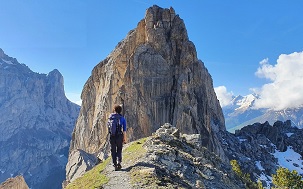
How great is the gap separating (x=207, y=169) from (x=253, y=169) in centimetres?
12075

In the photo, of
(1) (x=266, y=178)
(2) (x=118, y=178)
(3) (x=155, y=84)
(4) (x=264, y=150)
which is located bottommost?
(1) (x=266, y=178)

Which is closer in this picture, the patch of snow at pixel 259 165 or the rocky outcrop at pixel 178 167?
the rocky outcrop at pixel 178 167

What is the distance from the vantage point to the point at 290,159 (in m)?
169

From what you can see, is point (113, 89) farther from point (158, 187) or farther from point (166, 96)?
A: point (158, 187)

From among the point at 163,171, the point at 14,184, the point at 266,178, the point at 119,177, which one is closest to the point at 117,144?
the point at 119,177

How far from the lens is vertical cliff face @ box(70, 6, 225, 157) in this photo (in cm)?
9625

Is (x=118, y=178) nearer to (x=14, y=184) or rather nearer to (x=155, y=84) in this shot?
(x=14, y=184)

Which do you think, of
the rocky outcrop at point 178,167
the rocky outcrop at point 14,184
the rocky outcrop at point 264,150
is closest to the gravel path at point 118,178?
the rocky outcrop at point 178,167

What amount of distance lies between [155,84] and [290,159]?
105605mm

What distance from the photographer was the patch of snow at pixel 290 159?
164 m

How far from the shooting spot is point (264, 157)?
15738 cm

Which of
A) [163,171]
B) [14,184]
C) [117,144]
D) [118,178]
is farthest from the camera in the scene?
[14,184]

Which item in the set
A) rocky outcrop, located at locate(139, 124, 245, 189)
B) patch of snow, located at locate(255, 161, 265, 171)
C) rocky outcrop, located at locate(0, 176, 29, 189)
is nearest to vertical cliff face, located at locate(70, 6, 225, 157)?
patch of snow, located at locate(255, 161, 265, 171)

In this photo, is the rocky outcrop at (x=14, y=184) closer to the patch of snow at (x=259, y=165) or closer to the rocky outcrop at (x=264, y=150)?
the rocky outcrop at (x=264, y=150)
